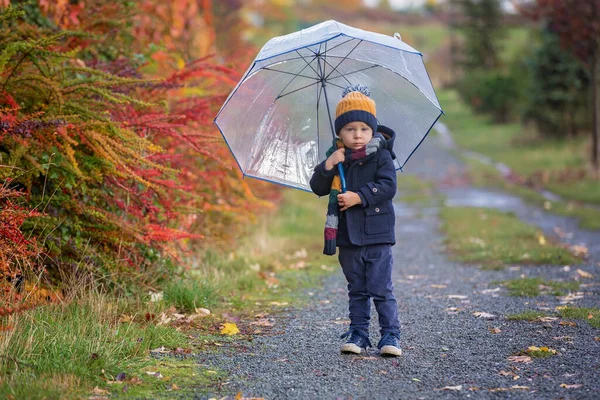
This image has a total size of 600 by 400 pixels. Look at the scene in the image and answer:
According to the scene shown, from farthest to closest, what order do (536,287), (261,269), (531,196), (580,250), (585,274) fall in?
1. (531,196)
2. (580,250)
3. (261,269)
4. (585,274)
5. (536,287)

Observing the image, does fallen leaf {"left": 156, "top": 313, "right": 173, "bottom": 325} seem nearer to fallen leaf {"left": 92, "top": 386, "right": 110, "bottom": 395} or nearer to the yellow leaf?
the yellow leaf

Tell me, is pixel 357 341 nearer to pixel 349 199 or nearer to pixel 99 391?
pixel 349 199

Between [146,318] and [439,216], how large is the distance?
9286mm

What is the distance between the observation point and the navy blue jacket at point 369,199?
4828 mm

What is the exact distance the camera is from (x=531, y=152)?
2377cm

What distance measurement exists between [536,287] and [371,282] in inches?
108

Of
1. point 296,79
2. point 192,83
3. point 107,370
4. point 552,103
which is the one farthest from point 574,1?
point 107,370

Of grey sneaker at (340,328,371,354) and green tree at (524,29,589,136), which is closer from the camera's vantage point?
grey sneaker at (340,328,371,354)

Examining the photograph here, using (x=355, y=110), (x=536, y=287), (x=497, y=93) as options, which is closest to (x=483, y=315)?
(x=536, y=287)

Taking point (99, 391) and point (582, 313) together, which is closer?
point (99, 391)

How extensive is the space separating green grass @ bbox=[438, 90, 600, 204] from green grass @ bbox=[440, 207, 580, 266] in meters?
3.01

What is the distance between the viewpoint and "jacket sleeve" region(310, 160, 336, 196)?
197 inches

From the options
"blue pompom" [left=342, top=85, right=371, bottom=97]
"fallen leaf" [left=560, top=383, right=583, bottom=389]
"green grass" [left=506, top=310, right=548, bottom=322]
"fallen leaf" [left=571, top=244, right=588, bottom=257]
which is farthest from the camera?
"fallen leaf" [left=571, top=244, right=588, bottom=257]

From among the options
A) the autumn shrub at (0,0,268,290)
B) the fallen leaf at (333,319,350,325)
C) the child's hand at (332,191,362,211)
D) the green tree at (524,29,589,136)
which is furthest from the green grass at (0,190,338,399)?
the green tree at (524,29,589,136)
